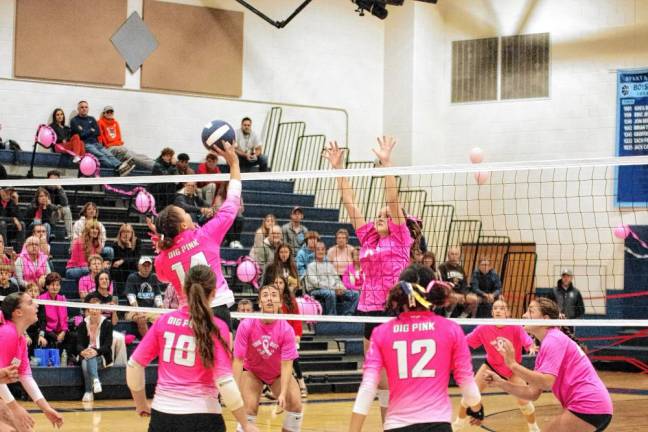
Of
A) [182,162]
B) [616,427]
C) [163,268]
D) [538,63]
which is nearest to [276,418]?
[616,427]

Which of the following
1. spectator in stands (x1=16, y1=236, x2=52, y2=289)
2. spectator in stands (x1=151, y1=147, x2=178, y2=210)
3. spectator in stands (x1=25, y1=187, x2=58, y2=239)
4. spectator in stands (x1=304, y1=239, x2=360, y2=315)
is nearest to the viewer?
spectator in stands (x1=16, y1=236, x2=52, y2=289)

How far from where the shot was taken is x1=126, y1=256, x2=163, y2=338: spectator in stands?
14148 millimetres

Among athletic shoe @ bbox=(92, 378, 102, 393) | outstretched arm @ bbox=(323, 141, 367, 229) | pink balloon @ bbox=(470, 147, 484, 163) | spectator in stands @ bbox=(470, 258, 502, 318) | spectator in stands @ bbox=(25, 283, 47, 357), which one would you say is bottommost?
athletic shoe @ bbox=(92, 378, 102, 393)

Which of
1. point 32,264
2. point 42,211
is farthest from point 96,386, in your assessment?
point 42,211

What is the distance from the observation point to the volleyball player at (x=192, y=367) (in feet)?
19.2

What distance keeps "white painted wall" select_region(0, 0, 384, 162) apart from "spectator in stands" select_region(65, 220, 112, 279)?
481 cm

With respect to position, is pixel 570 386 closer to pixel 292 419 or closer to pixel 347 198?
pixel 292 419

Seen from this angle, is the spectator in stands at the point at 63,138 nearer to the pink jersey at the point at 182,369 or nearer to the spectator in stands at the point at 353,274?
the spectator in stands at the point at 353,274

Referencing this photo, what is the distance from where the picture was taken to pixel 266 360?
8742 millimetres

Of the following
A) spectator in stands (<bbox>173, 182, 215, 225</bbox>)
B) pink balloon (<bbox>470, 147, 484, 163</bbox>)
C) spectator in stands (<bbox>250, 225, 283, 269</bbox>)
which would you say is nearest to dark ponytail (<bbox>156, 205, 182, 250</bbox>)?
spectator in stands (<bbox>173, 182, 215, 225</bbox>)

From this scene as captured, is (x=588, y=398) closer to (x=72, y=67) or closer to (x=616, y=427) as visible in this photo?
(x=616, y=427)

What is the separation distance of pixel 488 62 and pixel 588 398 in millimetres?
14597

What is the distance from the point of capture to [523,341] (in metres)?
10.6

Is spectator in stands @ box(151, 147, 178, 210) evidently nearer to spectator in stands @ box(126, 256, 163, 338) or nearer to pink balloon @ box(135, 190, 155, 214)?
pink balloon @ box(135, 190, 155, 214)
